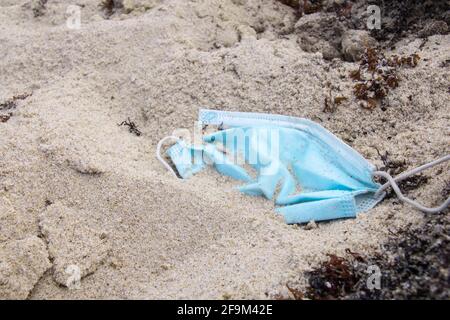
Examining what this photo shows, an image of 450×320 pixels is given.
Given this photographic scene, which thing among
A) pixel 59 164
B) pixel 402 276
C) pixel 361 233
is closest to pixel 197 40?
pixel 59 164

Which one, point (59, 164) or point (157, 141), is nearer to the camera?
point (59, 164)

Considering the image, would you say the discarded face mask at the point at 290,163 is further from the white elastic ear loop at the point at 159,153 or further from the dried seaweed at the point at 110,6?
the dried seaweed at the point at 110,6

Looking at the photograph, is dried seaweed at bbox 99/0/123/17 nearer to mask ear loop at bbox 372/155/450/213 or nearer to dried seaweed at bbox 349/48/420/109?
dried seaweed at bbox 349/48/420/109

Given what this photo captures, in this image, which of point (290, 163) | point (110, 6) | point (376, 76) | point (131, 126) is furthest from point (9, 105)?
point (376, 76)

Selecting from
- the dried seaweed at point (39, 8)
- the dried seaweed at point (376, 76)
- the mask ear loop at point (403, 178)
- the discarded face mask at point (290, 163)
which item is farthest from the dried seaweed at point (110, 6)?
the mask ear loop at point (403, 178)

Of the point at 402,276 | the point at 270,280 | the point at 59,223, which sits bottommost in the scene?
the point at 59,223

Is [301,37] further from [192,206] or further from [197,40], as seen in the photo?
[192,206]

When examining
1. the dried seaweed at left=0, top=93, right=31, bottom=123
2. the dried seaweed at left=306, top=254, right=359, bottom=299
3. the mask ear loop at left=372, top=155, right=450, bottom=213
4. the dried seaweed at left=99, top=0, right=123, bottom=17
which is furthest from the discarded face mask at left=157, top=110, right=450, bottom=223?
the dried seaweed at left=99, top=0, right=123, bottom=17
